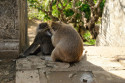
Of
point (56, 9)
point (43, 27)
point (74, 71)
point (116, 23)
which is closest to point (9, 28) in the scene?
point (43, 27)

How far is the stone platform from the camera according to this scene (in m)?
2.96

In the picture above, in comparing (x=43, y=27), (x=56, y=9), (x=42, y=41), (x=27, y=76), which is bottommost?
(x=27, y=76)

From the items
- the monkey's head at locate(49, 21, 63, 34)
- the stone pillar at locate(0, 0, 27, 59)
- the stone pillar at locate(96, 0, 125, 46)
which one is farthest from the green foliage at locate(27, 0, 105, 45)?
the stone pillar at locate(0, 0, 27, 59)

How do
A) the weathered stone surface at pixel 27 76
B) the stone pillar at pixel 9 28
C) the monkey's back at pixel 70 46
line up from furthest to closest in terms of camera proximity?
the stone pillar at pixel 9 28
the monkey's back at pixel 70 46
the weathered stone surface at pixel 27 76

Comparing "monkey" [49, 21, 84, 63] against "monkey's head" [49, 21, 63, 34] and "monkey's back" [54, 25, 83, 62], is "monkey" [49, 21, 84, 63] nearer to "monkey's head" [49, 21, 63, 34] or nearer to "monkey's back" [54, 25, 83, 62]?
"monkey's back" [54, 25, 83, 62]

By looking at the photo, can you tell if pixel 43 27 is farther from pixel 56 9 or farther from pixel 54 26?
pixel 56 9

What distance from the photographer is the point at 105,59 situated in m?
4.04

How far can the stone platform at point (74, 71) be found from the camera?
9.70 feet

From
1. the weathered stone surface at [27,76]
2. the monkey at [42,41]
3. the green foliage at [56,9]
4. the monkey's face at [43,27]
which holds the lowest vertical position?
the weathered stone surface at [27,76]

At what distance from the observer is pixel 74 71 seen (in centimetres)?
329

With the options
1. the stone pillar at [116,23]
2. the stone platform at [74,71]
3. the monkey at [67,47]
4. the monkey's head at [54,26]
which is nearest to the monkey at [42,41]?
the monkey's head at [54,26]

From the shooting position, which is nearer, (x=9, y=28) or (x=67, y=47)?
(x=67, y=47)

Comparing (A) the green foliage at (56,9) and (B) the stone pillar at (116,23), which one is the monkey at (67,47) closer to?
(B) the stone pillar at (116,23)

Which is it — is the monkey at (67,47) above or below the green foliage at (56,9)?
below
